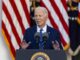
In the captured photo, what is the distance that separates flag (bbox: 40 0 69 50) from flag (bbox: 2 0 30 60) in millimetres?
201

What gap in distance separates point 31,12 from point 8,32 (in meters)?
0.30

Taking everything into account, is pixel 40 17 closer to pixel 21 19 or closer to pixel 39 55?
pixel 39 55

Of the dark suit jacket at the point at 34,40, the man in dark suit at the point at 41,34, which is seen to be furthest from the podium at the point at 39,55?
the dark suit jacket at the point at 34,40

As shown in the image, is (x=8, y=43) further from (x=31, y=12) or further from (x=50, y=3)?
(x=50, y=3)

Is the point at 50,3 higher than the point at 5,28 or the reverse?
higher

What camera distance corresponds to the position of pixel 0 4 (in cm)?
297

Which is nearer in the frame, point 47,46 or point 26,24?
point 47,46

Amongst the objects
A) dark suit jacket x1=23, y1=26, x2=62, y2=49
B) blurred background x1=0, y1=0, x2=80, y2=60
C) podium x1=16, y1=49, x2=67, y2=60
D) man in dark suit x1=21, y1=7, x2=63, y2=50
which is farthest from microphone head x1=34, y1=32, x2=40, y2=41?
blurred background x1=0, y1=0, x2=80, y2=60

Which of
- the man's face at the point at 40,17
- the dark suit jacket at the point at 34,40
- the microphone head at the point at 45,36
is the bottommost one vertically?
the dark suit jacket at the point at 34,40

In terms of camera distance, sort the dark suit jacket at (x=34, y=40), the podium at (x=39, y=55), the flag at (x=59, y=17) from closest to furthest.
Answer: the podium at (x=39, y=55), the dark suit jacket at (x=34, y=40), the flag at (x=59, y=17)

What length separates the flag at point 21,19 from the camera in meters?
2.91

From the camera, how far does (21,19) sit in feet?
9.68

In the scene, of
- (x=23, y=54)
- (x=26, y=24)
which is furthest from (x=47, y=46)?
(x=26, y=24)

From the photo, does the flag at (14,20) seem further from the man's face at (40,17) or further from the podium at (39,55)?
the podium at (39,55)
